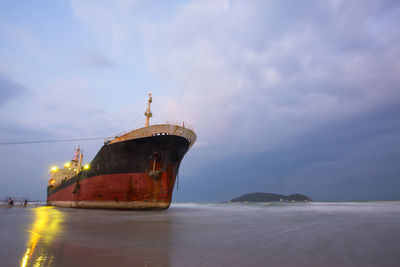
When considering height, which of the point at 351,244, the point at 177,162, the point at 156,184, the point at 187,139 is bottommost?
the point at 351,244

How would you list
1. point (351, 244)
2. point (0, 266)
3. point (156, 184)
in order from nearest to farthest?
point (0, 266) < point (351, 244) < point (156, 184)

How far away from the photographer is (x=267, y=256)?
3430 millimetres

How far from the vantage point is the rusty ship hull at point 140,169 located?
632 inches

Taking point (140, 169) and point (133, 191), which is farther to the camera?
point (140, 169)

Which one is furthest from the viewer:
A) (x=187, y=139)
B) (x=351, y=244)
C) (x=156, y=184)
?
(x=187, y=139)

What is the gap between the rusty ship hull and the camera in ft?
52.6

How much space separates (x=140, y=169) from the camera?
53.5ft

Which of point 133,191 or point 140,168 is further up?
point 140,168

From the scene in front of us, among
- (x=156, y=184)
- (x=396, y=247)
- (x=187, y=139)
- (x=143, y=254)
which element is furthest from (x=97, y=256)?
(x=187, y=139)

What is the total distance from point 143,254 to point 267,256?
213cm

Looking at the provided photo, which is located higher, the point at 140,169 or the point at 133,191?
the point at 140,169

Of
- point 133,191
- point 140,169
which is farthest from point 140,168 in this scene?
point 133,191

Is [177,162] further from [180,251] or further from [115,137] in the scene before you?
[180,251]

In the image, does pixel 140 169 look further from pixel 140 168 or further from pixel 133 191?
pixel 133 191
